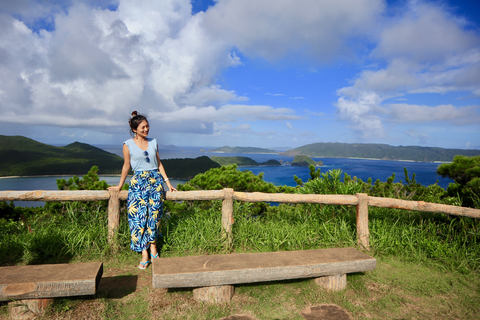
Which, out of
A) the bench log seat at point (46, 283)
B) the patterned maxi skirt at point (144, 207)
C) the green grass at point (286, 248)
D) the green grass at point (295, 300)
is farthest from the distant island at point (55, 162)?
the bench log seat at point (46, 283)

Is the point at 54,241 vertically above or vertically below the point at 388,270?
above

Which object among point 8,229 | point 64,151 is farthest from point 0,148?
point 8,229

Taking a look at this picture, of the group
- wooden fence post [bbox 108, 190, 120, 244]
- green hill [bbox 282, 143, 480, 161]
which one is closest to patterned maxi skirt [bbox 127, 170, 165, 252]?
wooden fence post [bbox 108, 190, 120, 244]

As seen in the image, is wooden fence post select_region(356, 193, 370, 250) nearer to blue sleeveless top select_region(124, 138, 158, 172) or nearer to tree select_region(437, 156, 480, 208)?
tree select_region(437, 156, 480, 208)

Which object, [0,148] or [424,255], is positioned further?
[0,148]

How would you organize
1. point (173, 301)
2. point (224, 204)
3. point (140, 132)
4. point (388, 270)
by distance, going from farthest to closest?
point (224, 204) → point (388, 270) → point (140, 132) → point (173, 301)

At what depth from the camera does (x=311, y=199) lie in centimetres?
412

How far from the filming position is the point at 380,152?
169 m

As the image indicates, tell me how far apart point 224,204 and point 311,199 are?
4.52 feet

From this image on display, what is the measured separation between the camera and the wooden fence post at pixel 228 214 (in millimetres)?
3912

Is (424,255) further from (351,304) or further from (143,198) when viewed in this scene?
(143,198)

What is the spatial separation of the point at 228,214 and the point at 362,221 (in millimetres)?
2163

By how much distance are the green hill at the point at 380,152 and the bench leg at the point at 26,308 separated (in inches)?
6684

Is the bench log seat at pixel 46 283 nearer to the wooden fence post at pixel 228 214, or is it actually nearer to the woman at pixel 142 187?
the woman at pixel 142 187
